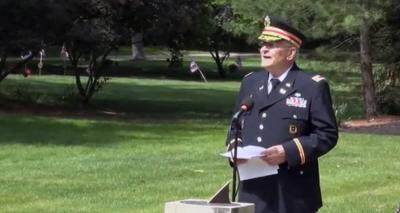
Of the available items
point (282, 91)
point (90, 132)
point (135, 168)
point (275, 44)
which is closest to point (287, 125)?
point (282, 91)

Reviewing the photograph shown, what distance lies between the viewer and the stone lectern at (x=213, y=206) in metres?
4.06

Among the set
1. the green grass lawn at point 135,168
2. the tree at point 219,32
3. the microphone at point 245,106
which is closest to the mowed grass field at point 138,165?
the green grass lawn at point 135,168

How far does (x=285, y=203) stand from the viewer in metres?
4.59

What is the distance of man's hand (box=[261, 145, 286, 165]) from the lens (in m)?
4.43

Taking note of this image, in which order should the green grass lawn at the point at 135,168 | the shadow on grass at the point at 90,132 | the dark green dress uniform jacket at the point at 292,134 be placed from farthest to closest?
the shadow on grass at the point at 90,132 < the green grass lawn at the point at 135,168 < the dark green dress uniform jacket at the point at 292,134

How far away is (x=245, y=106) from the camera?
464 cm

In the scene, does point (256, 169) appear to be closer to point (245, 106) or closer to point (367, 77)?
point (245, 106)

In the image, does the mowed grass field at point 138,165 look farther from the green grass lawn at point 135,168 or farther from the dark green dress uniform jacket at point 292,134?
the dark green dress uniform jacket at point 292,134

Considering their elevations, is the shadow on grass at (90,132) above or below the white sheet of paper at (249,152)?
below

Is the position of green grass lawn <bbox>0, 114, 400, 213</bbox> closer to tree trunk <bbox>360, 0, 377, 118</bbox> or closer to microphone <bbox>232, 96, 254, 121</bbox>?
tree trunk <bbox>360, 0, 377, 118</bbox>

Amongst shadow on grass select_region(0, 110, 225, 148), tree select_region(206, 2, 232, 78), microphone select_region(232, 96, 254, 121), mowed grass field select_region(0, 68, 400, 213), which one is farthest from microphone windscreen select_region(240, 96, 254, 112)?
tree select_region(206, 2, 232, 78)

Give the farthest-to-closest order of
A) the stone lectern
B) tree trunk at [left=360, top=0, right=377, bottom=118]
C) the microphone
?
tree trunk at [left=360, top=0, right=377, bottom=118] → the microphone → the stone lectern

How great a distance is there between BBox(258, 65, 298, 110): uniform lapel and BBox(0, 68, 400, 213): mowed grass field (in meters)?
4.79

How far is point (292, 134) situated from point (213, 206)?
69cm
